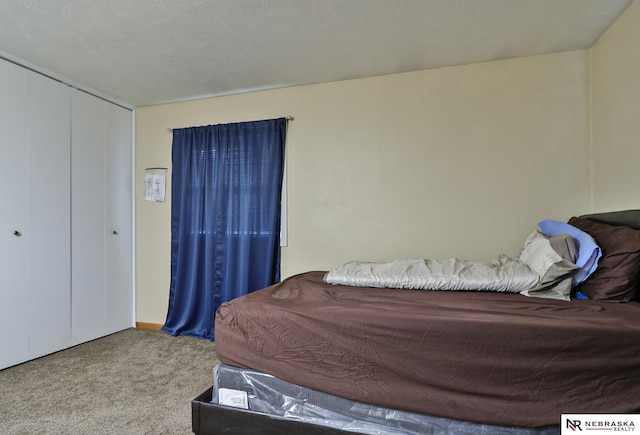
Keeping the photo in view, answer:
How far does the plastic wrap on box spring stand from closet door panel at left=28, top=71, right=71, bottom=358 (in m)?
2.07

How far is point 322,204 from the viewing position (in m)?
3.09

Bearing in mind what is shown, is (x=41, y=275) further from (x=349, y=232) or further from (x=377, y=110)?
(x=377, y=110)

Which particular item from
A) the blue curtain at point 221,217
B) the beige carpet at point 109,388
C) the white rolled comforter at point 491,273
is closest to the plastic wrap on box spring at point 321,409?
the beige carpet at point 109,388

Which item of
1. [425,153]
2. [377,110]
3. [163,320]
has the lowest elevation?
[163,320]

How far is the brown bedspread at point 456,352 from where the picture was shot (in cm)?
128

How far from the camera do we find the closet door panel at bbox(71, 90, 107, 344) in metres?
3.08

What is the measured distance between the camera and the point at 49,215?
2850 millimetres

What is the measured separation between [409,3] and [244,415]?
238cm

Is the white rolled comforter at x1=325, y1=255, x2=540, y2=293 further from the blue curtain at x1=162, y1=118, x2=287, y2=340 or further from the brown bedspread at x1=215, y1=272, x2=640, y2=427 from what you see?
the blue curtain at x1=162, y1=118, x2=287, y2=340

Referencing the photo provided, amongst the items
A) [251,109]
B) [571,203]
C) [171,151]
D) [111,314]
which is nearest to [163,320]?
[111,314]

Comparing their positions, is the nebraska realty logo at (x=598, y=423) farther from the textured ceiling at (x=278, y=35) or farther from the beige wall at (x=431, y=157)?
the textured ceiling at (x=278, y=35)

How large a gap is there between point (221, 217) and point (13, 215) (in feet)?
5.11

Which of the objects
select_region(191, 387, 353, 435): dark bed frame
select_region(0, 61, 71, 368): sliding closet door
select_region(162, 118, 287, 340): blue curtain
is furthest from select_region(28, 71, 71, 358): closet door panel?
select_region(191, 387, 353, 435): dark bed frame

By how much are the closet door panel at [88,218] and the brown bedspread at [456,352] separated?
2206 mm
